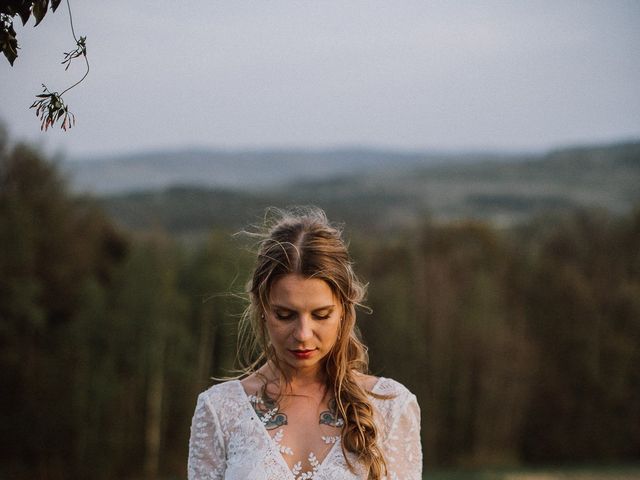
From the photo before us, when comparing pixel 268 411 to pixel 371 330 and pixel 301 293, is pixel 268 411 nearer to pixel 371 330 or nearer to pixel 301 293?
pixel 301 293

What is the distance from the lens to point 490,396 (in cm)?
3203

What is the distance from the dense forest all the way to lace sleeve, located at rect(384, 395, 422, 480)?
50.8 ft

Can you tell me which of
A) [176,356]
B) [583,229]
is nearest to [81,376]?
[176,356]

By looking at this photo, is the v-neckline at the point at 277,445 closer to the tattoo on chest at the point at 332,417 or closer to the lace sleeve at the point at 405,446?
the tattoo on chest at the point at 332,417

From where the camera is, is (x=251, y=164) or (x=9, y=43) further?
(x=251, y=164)

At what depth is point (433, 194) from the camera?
83.6 m

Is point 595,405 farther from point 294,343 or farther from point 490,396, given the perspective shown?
point 294,343

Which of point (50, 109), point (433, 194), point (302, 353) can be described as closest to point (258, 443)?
point (302, 353)

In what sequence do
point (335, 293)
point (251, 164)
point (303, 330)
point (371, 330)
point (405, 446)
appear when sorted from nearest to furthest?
point (303, 330) → point (335, 293) → point (405, 446) → point (371, 330) → point (251, 164)

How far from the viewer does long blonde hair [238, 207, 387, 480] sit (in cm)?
308

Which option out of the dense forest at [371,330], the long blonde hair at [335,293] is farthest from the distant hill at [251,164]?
the long blonde hair at [335,293]

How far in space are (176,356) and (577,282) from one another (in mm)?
16896

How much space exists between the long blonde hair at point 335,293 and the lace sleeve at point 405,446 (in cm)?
6

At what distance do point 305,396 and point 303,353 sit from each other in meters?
0.29
